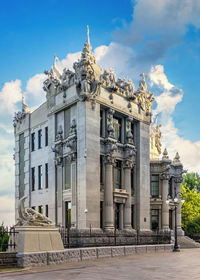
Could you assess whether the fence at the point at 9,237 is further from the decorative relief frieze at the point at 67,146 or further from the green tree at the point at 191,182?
the green tree at the point at 191,182

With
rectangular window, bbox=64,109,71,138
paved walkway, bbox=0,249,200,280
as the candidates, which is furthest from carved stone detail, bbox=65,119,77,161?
paved walkway, bbox=0,249,200,280

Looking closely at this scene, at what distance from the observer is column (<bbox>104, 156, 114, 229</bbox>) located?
40984 millimetres

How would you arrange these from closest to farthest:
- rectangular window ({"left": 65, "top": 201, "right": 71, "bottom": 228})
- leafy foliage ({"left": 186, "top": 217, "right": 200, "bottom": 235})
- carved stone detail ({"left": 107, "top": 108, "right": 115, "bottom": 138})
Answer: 1. rectangular window ({"left": 65, "top": 201, "right": 71, "bottom": 228})
2. carved stone detail ({"left": 107, "top": 108, "right": 115, "bottom": 138})
3. leafy foliage ({"left": 186, "top": 217, "right": 200, "bottom": 235})

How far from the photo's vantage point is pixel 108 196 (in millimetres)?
41219

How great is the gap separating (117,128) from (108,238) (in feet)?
41.5

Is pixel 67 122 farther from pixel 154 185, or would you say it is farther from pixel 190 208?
pixel 190 208

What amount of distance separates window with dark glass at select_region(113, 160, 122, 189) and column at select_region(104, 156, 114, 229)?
2.02 metres

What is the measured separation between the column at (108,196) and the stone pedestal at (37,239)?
752 inches

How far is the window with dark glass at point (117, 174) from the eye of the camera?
4410 cm

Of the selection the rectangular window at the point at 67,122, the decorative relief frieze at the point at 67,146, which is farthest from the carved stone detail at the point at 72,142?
the rectangular window at the point at 67,122

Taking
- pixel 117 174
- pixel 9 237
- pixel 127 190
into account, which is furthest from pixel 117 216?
pixel 9 237

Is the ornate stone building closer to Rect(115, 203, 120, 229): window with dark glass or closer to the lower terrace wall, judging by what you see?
Rect(115, 203, 120, 229): window with dark glass

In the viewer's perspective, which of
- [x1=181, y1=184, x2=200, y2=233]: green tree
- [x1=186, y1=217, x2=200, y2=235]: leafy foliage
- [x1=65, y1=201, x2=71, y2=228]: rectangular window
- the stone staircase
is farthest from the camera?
[x1=181, y1=184, x2=200, y2=233]: green tree

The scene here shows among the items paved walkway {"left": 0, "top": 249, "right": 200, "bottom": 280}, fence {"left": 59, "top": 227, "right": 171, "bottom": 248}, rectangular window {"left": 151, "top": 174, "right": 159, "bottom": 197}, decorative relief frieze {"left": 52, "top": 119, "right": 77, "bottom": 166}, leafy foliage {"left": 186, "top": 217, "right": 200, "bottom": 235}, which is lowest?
leafy foliage {"left": 186, "top": 217, "right": 200, "bottom": 235}
